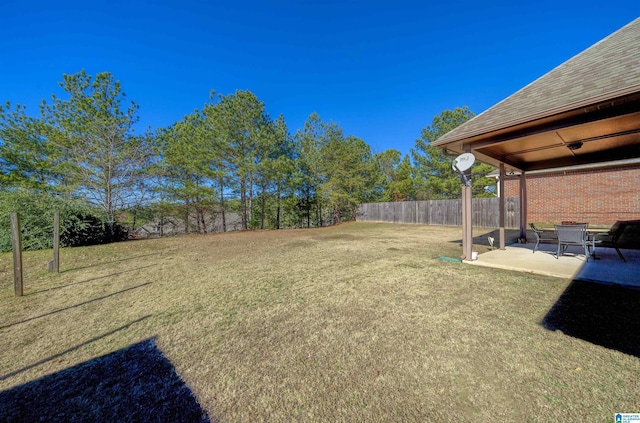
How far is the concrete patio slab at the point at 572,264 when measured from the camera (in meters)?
3.79

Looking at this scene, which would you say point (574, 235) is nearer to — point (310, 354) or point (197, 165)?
point (310, 354)

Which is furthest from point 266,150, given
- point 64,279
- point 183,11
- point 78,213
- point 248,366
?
point 248,366

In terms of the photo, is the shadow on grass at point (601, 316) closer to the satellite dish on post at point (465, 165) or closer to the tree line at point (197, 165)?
the satellite dish on post at point (465, 165)

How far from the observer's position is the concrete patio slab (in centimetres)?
379

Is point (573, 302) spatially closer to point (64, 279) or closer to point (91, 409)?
point (91, 409)

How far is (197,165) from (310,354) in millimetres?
14731

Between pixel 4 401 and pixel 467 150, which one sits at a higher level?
pixel 467 150

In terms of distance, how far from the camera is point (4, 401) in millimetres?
1672

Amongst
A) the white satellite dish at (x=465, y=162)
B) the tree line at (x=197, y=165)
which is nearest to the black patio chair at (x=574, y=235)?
the white satellite dish at (x=465, y=162)

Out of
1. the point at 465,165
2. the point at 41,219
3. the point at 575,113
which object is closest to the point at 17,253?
the point at 41,219

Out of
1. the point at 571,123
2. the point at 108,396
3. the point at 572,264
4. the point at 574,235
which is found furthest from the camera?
the point at 574,235

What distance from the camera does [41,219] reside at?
8133 mm

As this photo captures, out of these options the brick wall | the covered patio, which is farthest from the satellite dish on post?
the brick wall

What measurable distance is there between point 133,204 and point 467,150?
15.6 m
